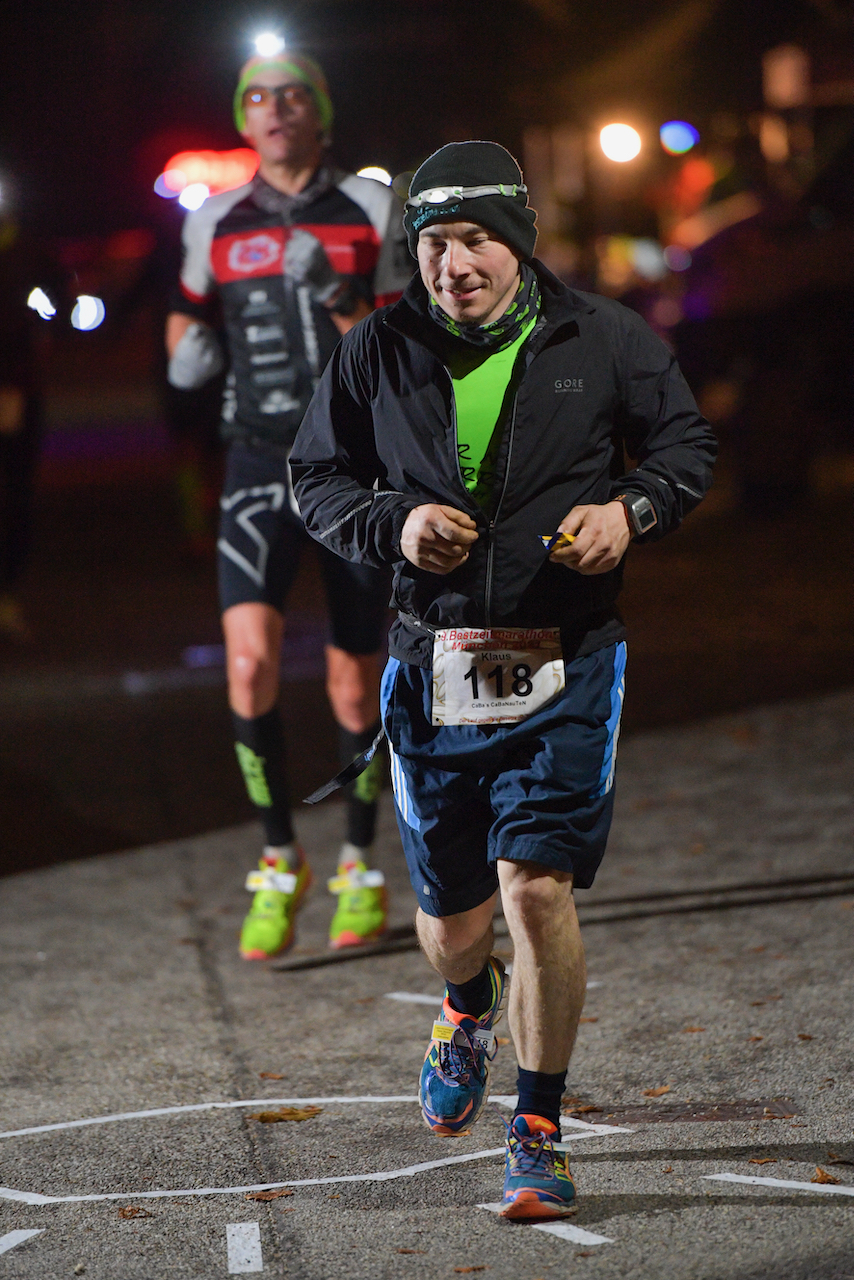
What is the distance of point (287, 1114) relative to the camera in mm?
4039

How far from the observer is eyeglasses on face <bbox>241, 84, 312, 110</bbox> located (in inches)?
207

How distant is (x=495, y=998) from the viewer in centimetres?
388

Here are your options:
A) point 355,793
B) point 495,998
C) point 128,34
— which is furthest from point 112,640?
point 128,34

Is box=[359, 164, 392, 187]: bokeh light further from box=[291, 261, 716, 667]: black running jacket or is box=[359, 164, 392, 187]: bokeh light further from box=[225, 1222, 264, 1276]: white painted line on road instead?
box=[225, 1222, 264, 1276]: white painted line on road

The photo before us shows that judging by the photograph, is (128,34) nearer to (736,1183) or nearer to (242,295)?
(242,295)

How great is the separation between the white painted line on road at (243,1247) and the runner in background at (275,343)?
1.93 metres

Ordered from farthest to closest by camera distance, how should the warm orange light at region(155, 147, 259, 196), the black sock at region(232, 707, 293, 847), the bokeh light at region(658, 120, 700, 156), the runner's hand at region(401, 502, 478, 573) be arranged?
the warm orange light at region(155, 147, 259, 196)
the bokeh light at region(658, 120, 700, 156)
the black sock at region(232, 707, 293, 847)
the runner's hand at region(401, 502, 478, 573)

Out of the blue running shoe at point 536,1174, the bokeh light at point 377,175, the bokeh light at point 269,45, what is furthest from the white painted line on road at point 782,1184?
the bokeh light at point 269,45

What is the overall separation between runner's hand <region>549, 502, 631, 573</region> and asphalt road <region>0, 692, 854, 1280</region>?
124 centimetres

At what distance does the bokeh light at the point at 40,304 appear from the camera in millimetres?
4648

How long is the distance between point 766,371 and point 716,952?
9.69 metres

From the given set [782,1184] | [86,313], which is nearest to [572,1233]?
[782,1184]

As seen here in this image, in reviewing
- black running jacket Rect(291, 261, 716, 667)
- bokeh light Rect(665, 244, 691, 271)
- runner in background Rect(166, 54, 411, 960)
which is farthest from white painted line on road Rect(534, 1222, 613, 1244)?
bokeh light Rect(665, 244, 691, 271)

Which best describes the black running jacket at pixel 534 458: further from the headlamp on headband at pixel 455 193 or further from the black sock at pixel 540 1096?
the black sock at pixel 540 1096
